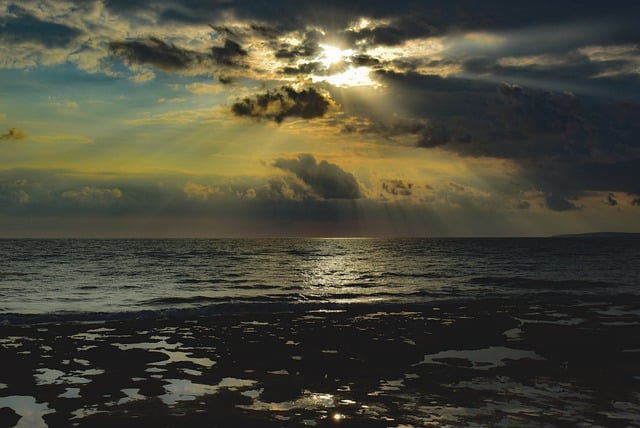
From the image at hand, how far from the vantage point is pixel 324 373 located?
17047mm

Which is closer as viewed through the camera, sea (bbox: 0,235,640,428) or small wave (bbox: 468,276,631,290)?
sea (bbox: 0,235,640,428)

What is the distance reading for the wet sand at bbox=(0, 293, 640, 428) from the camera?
41.7 ft

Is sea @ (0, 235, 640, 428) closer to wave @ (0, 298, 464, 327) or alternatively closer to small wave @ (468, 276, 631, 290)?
wave @ (0, 298, 464, 327)

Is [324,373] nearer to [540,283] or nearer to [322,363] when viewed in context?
[322,363]

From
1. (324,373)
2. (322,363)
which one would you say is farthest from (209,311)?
(324,373)

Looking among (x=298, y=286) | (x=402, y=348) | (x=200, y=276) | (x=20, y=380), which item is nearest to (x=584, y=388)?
(x=402, y=348)

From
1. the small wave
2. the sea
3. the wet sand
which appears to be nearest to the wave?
the sea

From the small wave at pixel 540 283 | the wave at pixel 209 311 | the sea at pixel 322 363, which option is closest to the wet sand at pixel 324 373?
the sea at pixel 322 363

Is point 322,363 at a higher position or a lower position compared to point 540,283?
higher

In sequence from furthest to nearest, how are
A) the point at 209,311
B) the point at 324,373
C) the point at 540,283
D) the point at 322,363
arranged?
1. the point at 540,283
2. the point at 209,311
3. the point at 322,363
4. the point at 324,373

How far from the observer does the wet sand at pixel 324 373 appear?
500 inches

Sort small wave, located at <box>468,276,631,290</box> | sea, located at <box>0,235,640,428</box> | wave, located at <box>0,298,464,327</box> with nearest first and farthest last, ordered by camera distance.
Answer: sea, located at <box>0,235,640,428</box> → wave, located at <box>0,298,464,327</box> → small wave, located at <box>468,276,631,290</box>

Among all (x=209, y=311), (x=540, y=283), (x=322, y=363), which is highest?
(x=322, y=363)

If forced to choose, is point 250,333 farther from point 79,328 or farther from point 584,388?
point 584,388
